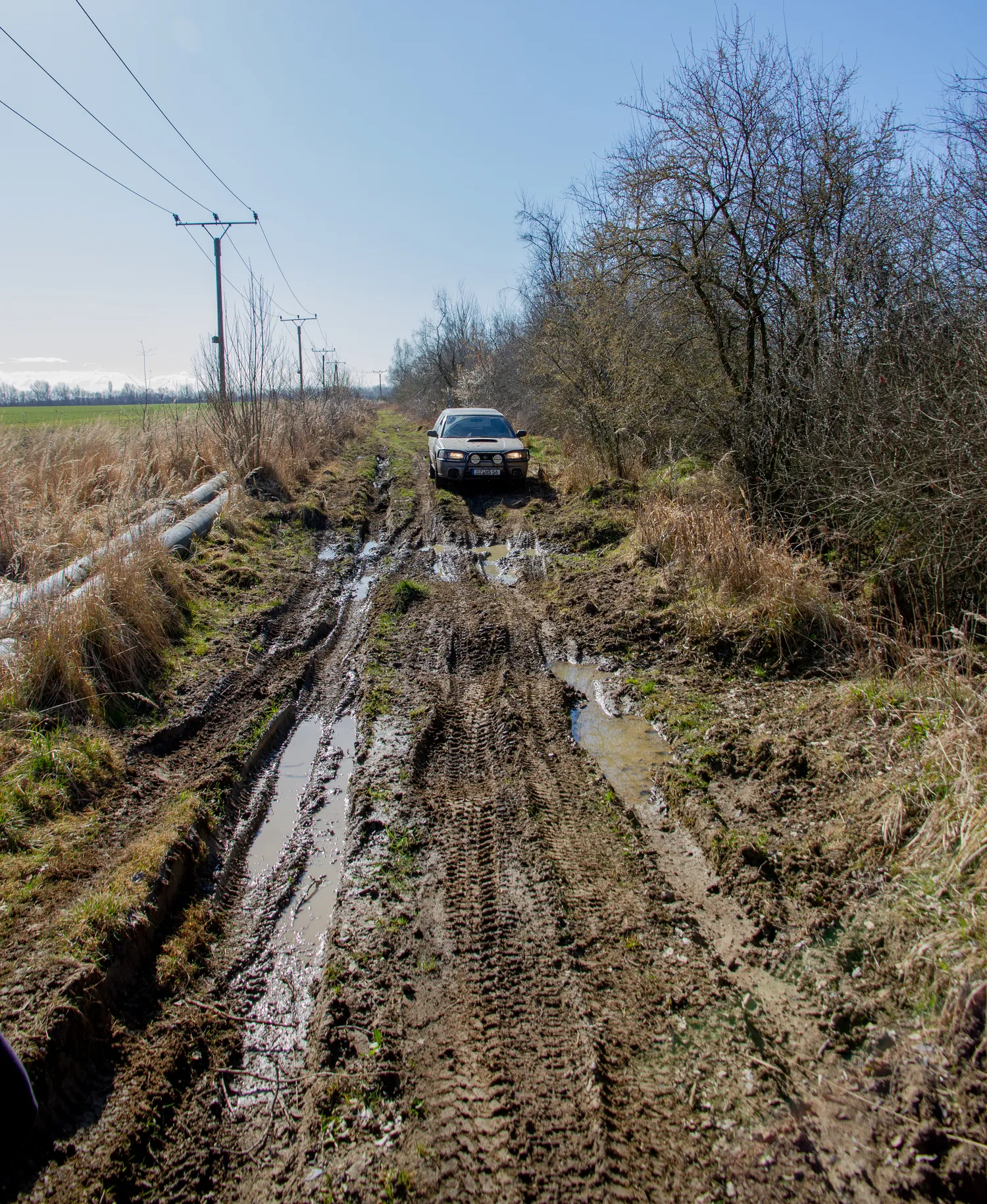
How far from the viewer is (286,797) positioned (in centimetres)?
458

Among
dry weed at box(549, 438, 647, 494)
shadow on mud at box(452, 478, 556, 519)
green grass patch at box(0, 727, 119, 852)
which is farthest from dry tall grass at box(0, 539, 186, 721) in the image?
dry weed at box(549, 438, 647, 494)

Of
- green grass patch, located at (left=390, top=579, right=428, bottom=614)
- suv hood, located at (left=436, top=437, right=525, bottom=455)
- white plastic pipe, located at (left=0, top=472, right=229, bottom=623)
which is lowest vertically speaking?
green grass patch, located at (left=390, top=579, right=428, bottom=614)

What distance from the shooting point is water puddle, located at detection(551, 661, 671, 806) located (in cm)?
462

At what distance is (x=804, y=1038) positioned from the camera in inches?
103

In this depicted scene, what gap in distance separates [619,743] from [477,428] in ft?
38.1

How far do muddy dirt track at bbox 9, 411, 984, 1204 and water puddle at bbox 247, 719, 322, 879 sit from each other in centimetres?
3

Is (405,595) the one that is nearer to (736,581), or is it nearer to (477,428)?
(736,581)

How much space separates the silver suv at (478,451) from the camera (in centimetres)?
1448

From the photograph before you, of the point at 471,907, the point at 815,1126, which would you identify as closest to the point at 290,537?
the point at 471,907

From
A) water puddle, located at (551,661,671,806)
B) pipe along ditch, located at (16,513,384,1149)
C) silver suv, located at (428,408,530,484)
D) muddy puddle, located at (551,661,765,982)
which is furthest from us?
silver suv, located at (428,408,530,484)

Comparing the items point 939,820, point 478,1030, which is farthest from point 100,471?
point 939,820

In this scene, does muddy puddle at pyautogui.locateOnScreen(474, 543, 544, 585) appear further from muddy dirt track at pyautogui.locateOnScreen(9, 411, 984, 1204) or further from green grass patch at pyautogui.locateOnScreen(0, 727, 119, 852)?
green grass patch at pyautogui.locateOnScreen(0, 727, 119, 852)

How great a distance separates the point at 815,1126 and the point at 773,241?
9150 millimetres

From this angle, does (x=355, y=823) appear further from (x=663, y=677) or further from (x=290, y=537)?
(x=290, y=537)
